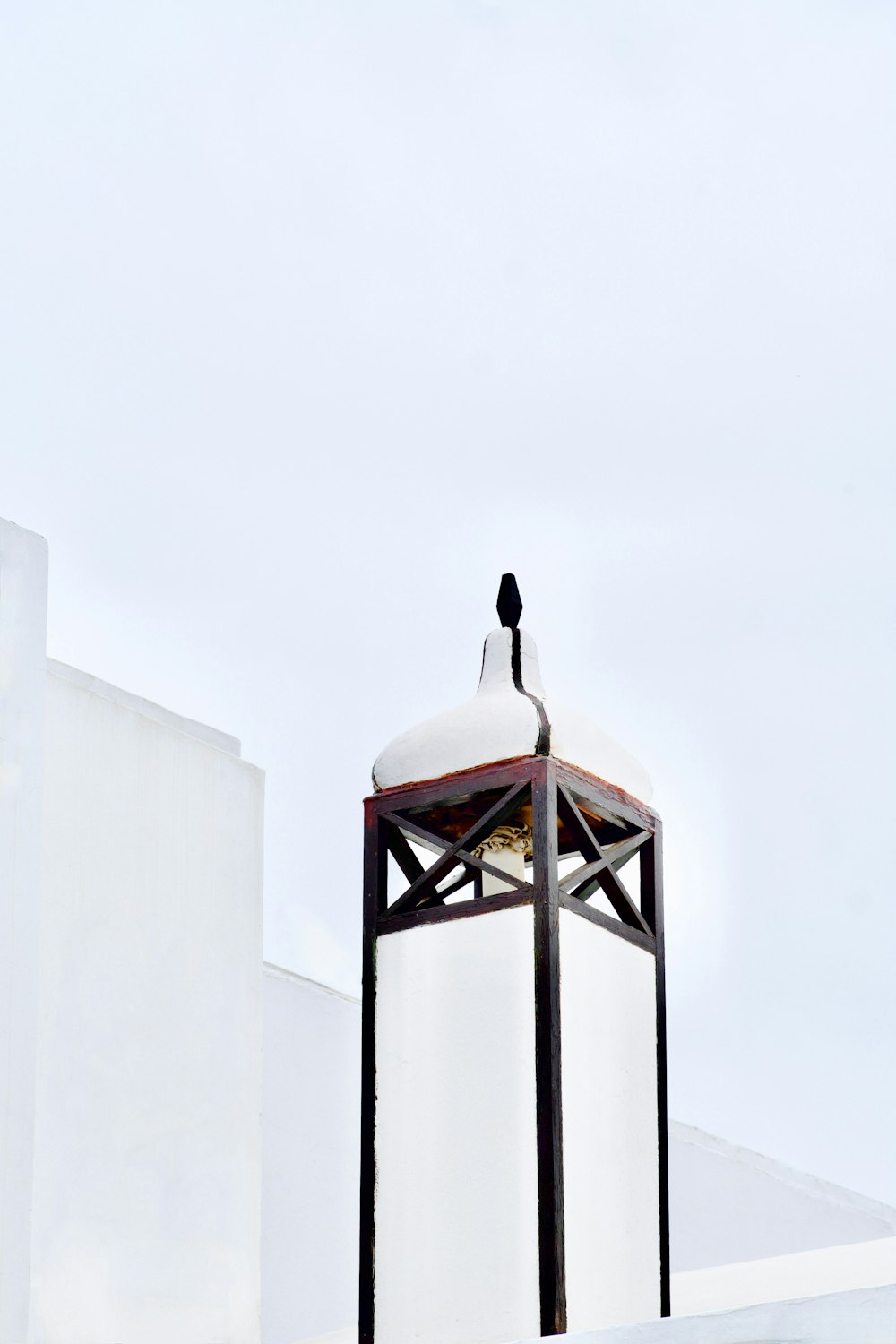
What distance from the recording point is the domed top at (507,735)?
9680 millimetres

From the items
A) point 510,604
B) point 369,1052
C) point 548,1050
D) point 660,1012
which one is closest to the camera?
point 548,1050

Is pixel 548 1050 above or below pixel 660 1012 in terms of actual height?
below

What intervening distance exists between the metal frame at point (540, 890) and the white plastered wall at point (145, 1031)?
3.05 ft

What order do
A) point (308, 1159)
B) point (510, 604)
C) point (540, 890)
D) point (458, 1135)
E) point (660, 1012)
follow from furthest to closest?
point (308, 1159) < point (510, 604) < point (660, 1012) < point (540, 890) < point (458, 1135)

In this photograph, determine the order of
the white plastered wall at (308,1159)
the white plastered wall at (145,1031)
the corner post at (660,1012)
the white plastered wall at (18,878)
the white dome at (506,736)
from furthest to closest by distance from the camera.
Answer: the white plastered wall at (308,1159), the white dome at (506,736), the corner post at (660,1012), the white plastered wall at (145,1031), the white plastered wall at (18,878)

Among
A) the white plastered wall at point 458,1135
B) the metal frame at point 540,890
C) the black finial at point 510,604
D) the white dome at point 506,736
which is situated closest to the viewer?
the white plastered wall at point 458,1135

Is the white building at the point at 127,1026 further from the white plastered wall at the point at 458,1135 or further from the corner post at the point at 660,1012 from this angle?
the white plastered wall at the point at 458,1135

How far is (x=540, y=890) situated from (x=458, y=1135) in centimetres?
110

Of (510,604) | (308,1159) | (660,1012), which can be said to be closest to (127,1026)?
(660,1012)

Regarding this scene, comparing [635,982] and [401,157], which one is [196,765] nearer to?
[635,982]

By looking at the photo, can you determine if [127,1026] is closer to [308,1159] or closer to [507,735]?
[507,735]

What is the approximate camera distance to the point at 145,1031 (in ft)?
32.2

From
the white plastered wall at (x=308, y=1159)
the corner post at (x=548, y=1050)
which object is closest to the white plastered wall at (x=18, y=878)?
the corner post at (x=548, y=1050)

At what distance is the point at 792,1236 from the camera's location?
1462cm
